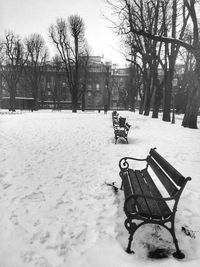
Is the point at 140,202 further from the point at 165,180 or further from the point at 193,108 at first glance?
the point at 193,108

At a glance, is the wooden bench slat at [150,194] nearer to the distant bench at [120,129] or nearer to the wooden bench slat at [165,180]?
the wooden bench slat at [165,180]

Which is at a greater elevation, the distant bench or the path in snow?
the distant bench

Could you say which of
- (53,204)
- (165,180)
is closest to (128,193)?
(165,180)

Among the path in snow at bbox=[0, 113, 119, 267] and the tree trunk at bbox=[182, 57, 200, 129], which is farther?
the tree trunk at bbox=[182, 57, 200, 129]

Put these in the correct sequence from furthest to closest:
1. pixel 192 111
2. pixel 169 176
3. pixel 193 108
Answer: pixel 192 111
pixel 193 108
pixel 169 176

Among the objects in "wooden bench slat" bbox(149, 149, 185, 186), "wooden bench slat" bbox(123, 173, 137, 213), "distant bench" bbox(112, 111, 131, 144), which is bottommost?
"wooden bench slat" bbox(123, 173, 137, 213)

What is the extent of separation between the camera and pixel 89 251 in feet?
10.3

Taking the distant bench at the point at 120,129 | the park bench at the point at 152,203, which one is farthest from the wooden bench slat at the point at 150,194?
the distant bench at the point at 120,129

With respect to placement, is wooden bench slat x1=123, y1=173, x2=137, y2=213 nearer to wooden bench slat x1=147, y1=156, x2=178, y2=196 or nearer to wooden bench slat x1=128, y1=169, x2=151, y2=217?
wooden bench slat x1=128, y1=169, x2=151, y2=217

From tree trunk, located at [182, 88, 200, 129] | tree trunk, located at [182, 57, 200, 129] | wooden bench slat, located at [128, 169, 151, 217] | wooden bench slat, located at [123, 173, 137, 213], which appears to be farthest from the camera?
tree trunk, located at [182, 88, 200, 129]

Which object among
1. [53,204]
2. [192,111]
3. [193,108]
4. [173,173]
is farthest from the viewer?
[192,111]

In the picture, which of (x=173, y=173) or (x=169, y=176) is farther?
(x=169, y=176)

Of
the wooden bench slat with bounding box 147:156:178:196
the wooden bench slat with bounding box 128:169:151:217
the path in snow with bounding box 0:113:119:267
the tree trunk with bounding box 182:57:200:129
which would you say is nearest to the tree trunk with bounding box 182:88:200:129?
the tree trunk with bounding box 182:57:200:129

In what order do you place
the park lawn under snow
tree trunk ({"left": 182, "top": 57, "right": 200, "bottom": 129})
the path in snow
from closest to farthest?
the park lawn under snow, the path in snow, tree trunk ({"left": 182, "top": 57, "right": 200, "bottom": 129})
